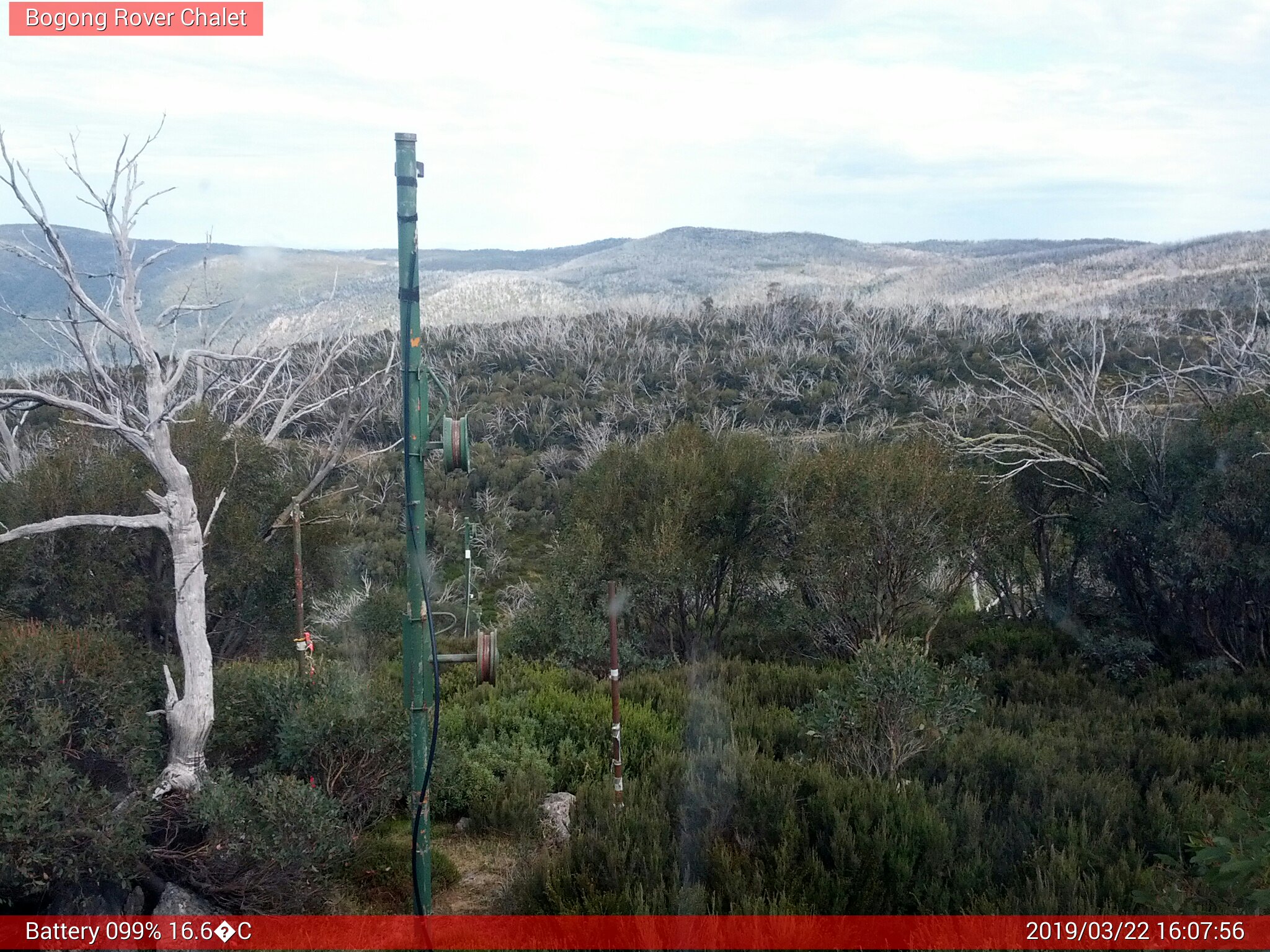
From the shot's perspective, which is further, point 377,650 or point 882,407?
point 882,407

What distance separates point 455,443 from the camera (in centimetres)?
454

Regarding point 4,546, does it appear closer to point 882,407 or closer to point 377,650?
point 377,650

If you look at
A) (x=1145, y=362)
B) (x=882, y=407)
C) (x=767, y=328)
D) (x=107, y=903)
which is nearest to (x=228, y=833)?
(x=107, y=903)

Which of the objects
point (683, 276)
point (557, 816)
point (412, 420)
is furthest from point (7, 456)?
point (683, 276)

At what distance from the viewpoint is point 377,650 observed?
14.9 meters

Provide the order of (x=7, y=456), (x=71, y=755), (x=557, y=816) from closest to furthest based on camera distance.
→ (x=71, y=755) → (x=557, y=816) → (x=7, y=456)

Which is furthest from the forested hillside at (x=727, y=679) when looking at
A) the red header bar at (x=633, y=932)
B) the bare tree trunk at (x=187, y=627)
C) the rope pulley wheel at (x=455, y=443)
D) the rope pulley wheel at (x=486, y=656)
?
the rope pulley wheel at (x=455, y=443)

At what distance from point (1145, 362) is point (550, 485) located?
2178 centimetres

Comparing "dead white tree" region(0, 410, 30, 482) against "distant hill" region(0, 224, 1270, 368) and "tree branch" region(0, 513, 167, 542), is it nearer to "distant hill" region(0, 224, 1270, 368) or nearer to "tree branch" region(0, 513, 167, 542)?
"distant hill" region(0, 224, 1270, 368)

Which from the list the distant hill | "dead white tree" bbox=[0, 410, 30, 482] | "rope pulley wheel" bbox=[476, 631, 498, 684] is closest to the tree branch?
the distant hill

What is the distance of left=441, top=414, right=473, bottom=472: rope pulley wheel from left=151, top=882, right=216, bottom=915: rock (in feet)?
11.3

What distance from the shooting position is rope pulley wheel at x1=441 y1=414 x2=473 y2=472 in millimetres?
4512

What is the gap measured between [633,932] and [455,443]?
9.35ft

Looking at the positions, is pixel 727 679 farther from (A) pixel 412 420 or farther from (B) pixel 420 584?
(A) pixel 412 420
